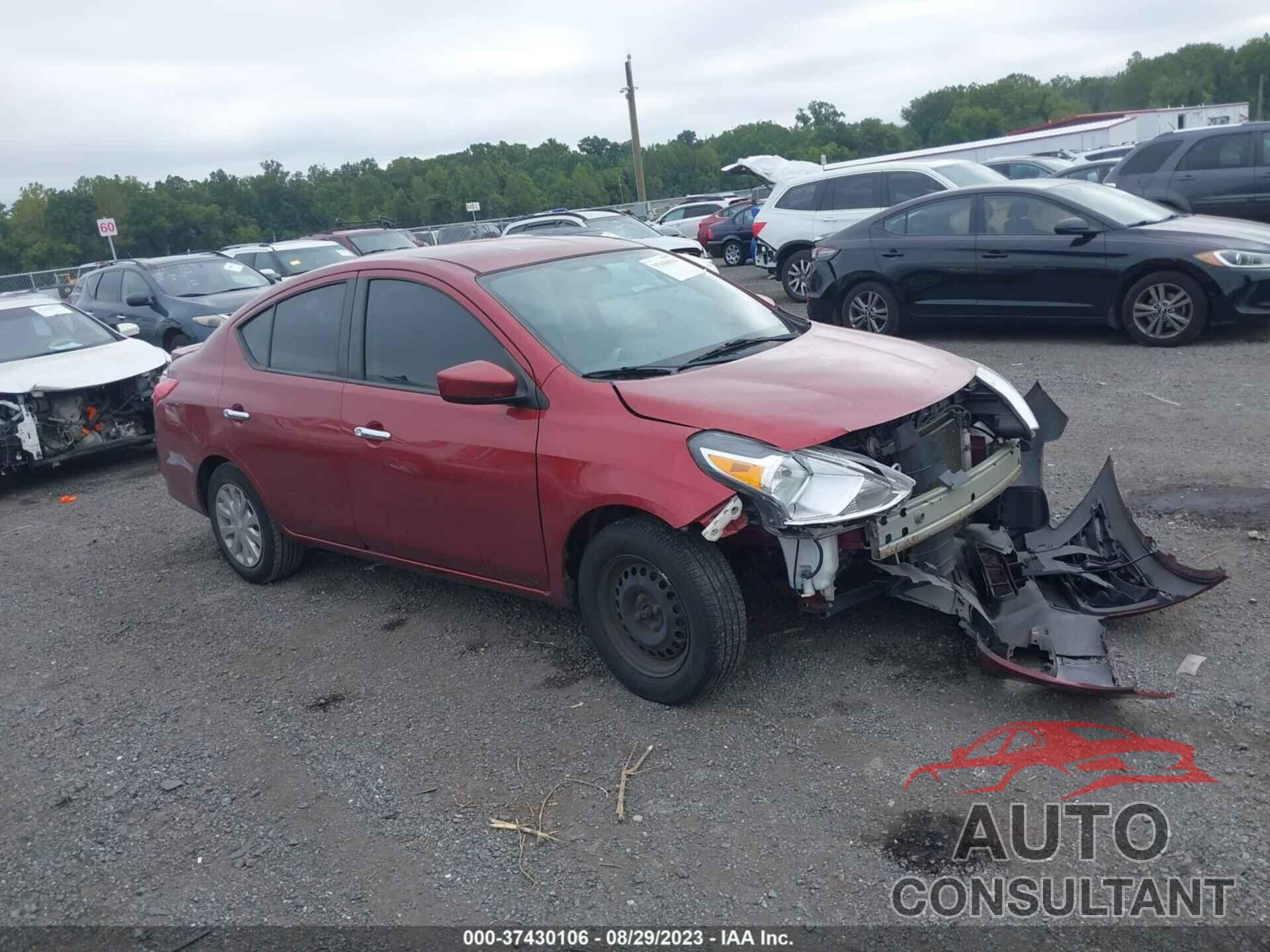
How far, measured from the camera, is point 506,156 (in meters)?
64.6

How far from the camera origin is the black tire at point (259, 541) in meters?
5.89

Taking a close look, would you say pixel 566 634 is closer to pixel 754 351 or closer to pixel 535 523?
pixel 535 523

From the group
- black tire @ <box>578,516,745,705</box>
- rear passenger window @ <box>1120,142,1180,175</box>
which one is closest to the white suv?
rear passenger window @ <box>1120,142,1180,175</box>

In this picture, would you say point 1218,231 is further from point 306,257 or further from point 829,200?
point 306,257

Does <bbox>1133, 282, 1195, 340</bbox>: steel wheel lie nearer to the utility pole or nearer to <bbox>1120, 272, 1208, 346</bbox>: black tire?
<bbox>1120, 272, 1208, 346</bbox>: black tire

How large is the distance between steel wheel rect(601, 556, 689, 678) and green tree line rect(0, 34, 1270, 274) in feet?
156

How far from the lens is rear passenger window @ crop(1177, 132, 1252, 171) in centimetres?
1285

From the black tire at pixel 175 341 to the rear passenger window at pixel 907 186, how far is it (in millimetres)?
9148

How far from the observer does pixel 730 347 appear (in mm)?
4754

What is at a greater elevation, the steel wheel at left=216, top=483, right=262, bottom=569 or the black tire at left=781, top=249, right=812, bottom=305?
the black tire at left=781, top=249, right=812, bottom=305

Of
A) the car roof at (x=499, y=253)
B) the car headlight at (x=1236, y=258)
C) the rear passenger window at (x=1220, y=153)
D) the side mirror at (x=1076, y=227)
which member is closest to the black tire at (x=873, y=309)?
the side mirror at (x=1076, y=227)

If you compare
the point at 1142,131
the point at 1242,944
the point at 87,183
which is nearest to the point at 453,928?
the point at 1242,944

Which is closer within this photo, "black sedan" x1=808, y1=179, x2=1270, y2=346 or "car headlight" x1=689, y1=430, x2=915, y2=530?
"car headlight" x1=689, y1=430, x2=915, y2=530

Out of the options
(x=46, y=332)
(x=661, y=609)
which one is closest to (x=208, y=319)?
(x=46, y=332)
